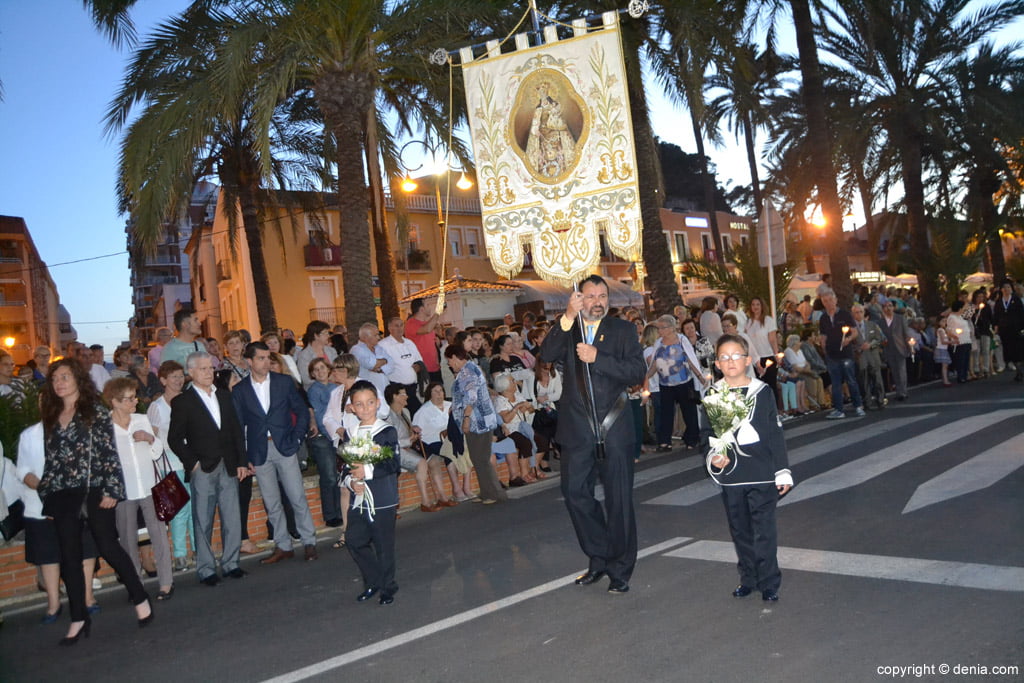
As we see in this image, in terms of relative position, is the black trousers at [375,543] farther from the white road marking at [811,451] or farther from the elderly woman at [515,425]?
the elderly woman at [515,425]

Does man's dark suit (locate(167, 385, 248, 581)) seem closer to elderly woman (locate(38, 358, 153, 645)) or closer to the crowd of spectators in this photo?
the crowd of spectators

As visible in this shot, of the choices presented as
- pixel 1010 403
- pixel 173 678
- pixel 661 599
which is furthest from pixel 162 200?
pixel 1010 403

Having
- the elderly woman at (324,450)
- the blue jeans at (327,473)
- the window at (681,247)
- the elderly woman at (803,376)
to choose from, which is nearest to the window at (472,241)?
the window at (681,247)

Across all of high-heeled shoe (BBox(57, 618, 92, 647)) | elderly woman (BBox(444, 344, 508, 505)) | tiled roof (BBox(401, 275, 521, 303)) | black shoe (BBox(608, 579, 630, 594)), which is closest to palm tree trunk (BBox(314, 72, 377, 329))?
elderly woman (BBox(444, 344, 508, 505))

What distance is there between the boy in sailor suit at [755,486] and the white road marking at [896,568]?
67 cm

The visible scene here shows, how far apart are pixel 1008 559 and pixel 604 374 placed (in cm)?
291

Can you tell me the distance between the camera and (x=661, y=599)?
5746mm

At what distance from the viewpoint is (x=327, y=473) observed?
31.6 ft

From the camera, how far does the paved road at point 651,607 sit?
462cm

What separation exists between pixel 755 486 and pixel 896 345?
11.7m

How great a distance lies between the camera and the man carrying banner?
6082mm

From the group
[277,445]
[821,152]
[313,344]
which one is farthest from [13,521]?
[821,152]

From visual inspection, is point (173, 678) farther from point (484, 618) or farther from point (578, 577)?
point (578, 577)

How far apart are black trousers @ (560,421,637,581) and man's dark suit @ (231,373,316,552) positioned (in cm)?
328
